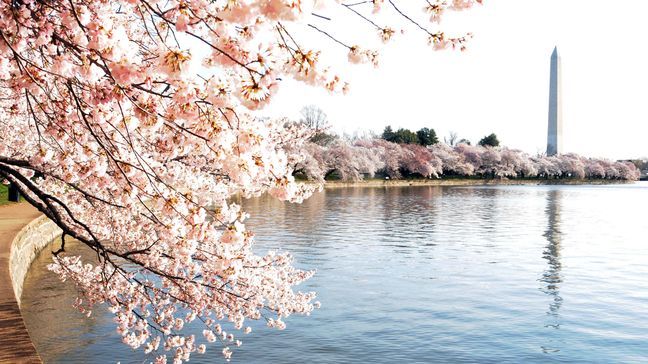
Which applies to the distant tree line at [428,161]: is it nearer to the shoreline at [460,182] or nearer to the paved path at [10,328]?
the shoreline at [460,182]

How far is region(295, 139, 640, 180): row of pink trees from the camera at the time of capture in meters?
76.1

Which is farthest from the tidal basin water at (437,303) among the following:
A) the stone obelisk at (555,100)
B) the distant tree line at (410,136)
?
the distant tree line at (410,136)

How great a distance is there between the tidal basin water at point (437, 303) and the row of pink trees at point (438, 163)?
147 ft

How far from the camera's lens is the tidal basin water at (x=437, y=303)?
11.3 metres

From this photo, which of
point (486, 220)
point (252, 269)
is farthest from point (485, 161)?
point (252, 269)

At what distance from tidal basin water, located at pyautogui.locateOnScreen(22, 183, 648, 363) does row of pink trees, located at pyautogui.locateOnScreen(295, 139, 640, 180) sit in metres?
44.7

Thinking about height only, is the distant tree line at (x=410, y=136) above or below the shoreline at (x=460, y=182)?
above

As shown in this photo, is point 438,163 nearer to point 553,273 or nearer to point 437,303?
point 553,273

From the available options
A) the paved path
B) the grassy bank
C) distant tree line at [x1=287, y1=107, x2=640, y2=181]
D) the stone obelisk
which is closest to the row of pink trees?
distant tree line at [x1=287, y1=107, x2=640, y2=181]

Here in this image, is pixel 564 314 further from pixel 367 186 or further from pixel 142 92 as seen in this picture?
pixel 367 186

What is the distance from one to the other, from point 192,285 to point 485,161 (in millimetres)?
94760

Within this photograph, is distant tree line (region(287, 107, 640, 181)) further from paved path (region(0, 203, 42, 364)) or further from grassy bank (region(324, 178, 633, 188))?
paved path (region(0, 203, 42, 364))

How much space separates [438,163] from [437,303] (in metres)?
76.7

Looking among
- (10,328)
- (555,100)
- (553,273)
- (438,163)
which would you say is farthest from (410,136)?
(10,328)
